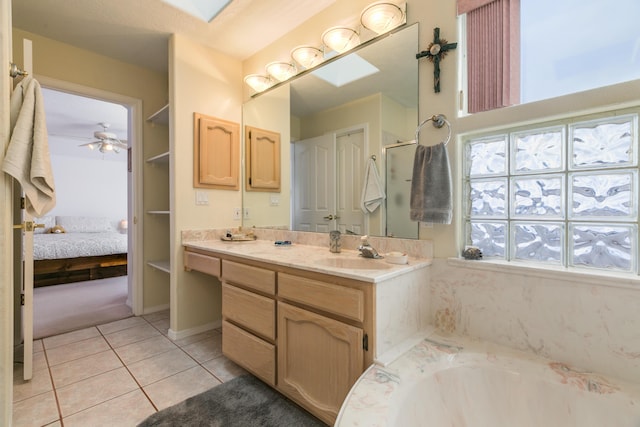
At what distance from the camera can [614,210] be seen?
114 cm

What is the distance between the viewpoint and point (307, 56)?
2.10 metres

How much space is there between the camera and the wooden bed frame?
3934 millimetres

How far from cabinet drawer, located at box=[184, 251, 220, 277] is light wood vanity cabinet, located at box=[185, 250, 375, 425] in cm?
19

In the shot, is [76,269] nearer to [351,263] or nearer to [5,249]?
[5,249]

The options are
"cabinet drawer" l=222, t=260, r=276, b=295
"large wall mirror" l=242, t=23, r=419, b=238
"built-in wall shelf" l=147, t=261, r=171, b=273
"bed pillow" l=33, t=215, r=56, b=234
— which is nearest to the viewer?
"cabinet drawer" l=222, t=260, r=276, b=295

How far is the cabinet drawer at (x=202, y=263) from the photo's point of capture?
1992 millimetres

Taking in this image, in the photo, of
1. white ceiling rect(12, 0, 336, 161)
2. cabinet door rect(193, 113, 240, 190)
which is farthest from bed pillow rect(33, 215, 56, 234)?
cabinet door rect(193, 113, 240, 190)

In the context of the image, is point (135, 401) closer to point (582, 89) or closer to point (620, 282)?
point (620, 282)

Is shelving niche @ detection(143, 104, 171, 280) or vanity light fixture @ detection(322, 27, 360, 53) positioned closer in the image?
vanity light fixture @ detection(322, 27, 360, 53)

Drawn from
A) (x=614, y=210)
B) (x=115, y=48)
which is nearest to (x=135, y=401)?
(x=614, y=210)

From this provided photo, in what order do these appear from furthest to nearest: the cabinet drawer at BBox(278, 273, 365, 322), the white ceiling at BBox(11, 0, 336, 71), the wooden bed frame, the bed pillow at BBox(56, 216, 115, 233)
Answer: the bed pillow at BBox(56, 216, 115, 233) → the wooden bed frame → the white ceiling at BBox(11, 0, 336, 71) → the cabinet drawer at BBox(278, 273, 365, 322)

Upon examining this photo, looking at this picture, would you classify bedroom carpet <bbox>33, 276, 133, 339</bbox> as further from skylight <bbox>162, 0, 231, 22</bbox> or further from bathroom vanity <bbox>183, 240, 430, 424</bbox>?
skylight <bbox>162, 0, 231, 22</bbox>

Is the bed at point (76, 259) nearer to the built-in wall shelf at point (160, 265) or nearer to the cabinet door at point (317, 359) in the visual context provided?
the built-in wall shelf at point (160, 265)

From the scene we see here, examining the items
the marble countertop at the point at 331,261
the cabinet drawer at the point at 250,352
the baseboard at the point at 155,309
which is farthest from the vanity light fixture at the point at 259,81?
the baseboard at the point at 155,309
